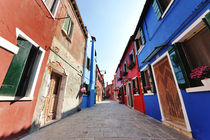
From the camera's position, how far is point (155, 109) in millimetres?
3621

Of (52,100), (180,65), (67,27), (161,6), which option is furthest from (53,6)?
(180,65)

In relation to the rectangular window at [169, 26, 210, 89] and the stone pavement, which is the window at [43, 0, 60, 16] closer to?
the stone pavement

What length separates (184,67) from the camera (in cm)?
216

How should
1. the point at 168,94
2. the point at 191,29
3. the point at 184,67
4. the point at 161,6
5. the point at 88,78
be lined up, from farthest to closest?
the point at 88,78 → the point at 161,6 → the point at 168,94 → the point at 184,67 → the point at 191,29

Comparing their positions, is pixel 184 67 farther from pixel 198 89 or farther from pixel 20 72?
pixel 20 72

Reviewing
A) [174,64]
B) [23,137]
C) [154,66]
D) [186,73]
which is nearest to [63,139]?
[23,137]

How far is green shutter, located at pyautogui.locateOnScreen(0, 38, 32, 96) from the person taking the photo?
6.14 feet

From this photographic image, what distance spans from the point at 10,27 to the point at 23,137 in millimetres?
3073

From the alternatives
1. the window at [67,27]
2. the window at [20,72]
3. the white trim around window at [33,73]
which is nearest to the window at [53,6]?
the window at [67,27]

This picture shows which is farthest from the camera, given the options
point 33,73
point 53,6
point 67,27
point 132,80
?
point 132,80

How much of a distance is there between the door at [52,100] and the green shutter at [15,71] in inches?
68.4

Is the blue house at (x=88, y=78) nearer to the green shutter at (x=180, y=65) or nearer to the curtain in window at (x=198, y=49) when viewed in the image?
the green shutter at (x=180, y=65)

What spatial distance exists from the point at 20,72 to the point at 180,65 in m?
4.89

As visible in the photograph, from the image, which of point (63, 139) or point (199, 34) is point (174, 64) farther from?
point (63, 139)
